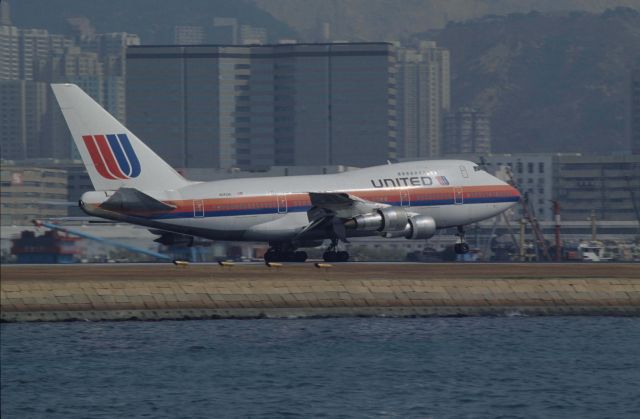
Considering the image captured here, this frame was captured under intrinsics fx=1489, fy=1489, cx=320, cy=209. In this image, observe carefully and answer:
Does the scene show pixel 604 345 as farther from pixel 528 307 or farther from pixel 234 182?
pixel 234 182

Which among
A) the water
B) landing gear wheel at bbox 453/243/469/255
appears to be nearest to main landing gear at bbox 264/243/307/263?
landing gear wheel at bbox 453/243/469/255

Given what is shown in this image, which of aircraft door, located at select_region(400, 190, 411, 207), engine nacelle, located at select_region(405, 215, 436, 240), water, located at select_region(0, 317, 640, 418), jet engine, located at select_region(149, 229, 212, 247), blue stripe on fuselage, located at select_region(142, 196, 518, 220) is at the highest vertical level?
aircraft door, located at select_region(400, 190, 411, 207)

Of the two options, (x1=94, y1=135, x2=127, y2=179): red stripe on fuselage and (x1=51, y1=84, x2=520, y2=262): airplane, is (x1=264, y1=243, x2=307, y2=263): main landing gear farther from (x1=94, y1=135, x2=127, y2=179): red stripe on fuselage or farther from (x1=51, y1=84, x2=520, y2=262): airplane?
(x1=94, y1=135, x2=127, y2=179): red stripe on fuselage

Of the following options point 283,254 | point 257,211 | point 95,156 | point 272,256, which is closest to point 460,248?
point 283,254

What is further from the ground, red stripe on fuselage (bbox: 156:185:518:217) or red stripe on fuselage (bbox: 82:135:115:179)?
red stripe on fuselage (bbox: 82:135:115:179)

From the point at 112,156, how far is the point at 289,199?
39.5ft

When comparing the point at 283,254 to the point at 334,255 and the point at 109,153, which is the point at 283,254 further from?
the point at 109,153

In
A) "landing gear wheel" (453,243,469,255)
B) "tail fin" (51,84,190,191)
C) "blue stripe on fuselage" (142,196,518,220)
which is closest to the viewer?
"blue stripe on fuselage" (142,196,518,220)

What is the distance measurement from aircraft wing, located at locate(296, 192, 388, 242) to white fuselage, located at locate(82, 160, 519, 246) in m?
0.54

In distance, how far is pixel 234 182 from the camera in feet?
321

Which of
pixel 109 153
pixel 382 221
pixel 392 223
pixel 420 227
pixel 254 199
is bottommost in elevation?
pixel 420 227

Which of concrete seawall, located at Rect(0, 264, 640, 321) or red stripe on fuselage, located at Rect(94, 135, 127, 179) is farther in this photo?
red stripe on fuselage, located at Rect(94, 135, 127, 179)

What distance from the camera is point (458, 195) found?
4016 inches

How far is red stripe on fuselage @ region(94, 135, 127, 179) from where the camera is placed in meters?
97.9
